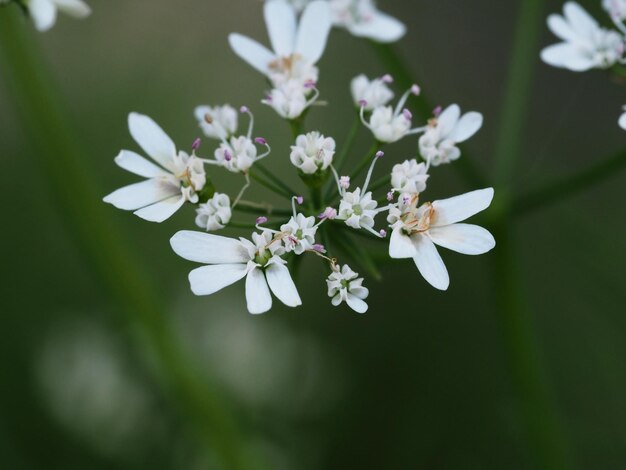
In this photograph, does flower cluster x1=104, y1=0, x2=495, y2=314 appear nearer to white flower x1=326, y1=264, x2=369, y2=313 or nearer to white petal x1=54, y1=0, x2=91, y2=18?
white flower x1=326, y1=264, x2=369, y2=313

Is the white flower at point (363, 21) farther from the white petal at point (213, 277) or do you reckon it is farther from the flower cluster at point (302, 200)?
the white petal at point (213, 277)

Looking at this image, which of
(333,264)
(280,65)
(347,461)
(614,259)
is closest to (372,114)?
(280,65)

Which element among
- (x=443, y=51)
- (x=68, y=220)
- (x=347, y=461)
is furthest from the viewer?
(x=443, y=51)

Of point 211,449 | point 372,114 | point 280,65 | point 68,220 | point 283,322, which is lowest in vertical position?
point 211,449

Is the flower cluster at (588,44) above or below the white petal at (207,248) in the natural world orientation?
above

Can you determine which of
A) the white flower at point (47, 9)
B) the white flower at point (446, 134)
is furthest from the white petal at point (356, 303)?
the white flower at point (47, 9)

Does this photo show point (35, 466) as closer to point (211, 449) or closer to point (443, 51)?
point (211, 449)

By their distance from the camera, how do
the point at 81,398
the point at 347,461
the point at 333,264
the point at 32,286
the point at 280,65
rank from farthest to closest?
the point at 32,286 < the point at 347,461 < the point at 81,398 < the point at 280,65 < the point at 333,264
